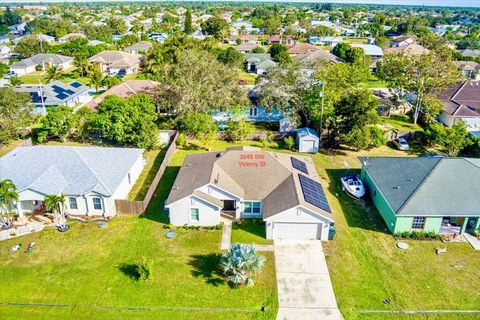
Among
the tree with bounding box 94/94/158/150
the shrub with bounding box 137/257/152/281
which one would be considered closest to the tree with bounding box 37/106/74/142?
the tree with bounding box 94/94/158/150

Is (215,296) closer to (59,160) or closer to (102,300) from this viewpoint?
(102,300)

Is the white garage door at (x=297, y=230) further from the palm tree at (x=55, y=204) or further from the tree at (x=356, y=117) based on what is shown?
the tree at (x=356, y=117)

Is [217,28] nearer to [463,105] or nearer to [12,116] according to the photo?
[463,105]

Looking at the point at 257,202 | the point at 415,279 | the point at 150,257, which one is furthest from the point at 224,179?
the point at 415,279

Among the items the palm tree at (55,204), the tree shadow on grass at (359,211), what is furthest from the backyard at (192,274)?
the palm tree at (55,204)

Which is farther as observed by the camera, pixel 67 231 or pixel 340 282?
pixel 67 231

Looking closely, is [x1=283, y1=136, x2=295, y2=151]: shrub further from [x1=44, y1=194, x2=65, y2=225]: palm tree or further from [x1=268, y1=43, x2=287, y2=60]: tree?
[x1=268, y1=43, x2=287, y2=60]: tree

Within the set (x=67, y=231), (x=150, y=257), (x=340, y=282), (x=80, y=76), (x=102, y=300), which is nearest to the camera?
(x=102, y=300)

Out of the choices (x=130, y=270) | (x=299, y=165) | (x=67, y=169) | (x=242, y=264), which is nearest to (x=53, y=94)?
(x=67, y=169)
